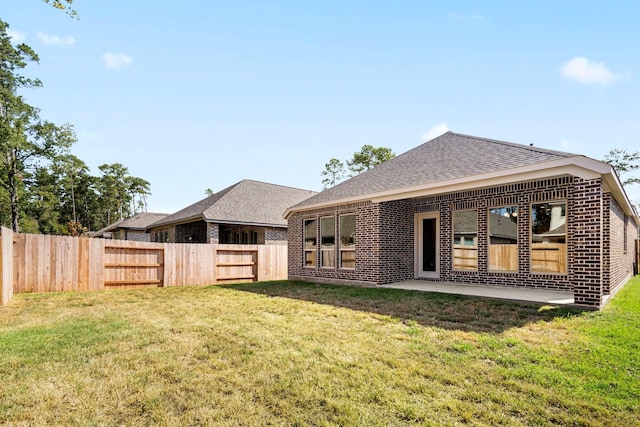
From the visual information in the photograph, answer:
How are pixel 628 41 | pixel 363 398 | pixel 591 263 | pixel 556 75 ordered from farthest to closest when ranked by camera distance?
pixel 556 75 < pixel 628 41 < pixel 591 263 < pixel 363 398

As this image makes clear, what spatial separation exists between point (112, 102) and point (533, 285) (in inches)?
627

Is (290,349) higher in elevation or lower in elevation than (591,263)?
lower

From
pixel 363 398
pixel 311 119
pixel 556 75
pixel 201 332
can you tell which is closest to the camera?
pixel 363 398

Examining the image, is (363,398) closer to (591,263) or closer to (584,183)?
(591,263)

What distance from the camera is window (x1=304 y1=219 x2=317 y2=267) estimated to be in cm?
1310

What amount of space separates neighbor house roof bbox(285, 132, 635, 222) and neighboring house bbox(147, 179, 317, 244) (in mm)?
3773

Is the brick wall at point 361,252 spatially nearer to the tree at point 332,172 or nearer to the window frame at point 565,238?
the window frame at point 565,238

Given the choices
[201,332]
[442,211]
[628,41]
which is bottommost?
[201,332]

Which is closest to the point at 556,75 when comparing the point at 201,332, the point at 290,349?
the point at 290,349

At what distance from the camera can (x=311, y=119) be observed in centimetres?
1515

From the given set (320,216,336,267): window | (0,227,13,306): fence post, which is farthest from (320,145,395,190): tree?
(0,227,13,306): fence post

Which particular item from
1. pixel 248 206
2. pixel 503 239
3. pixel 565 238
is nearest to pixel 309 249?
pixel 248 206

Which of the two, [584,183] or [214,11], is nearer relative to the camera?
[584,183]

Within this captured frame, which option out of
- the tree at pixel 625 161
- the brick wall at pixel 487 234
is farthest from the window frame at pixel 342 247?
the tree at pixel 625 161
